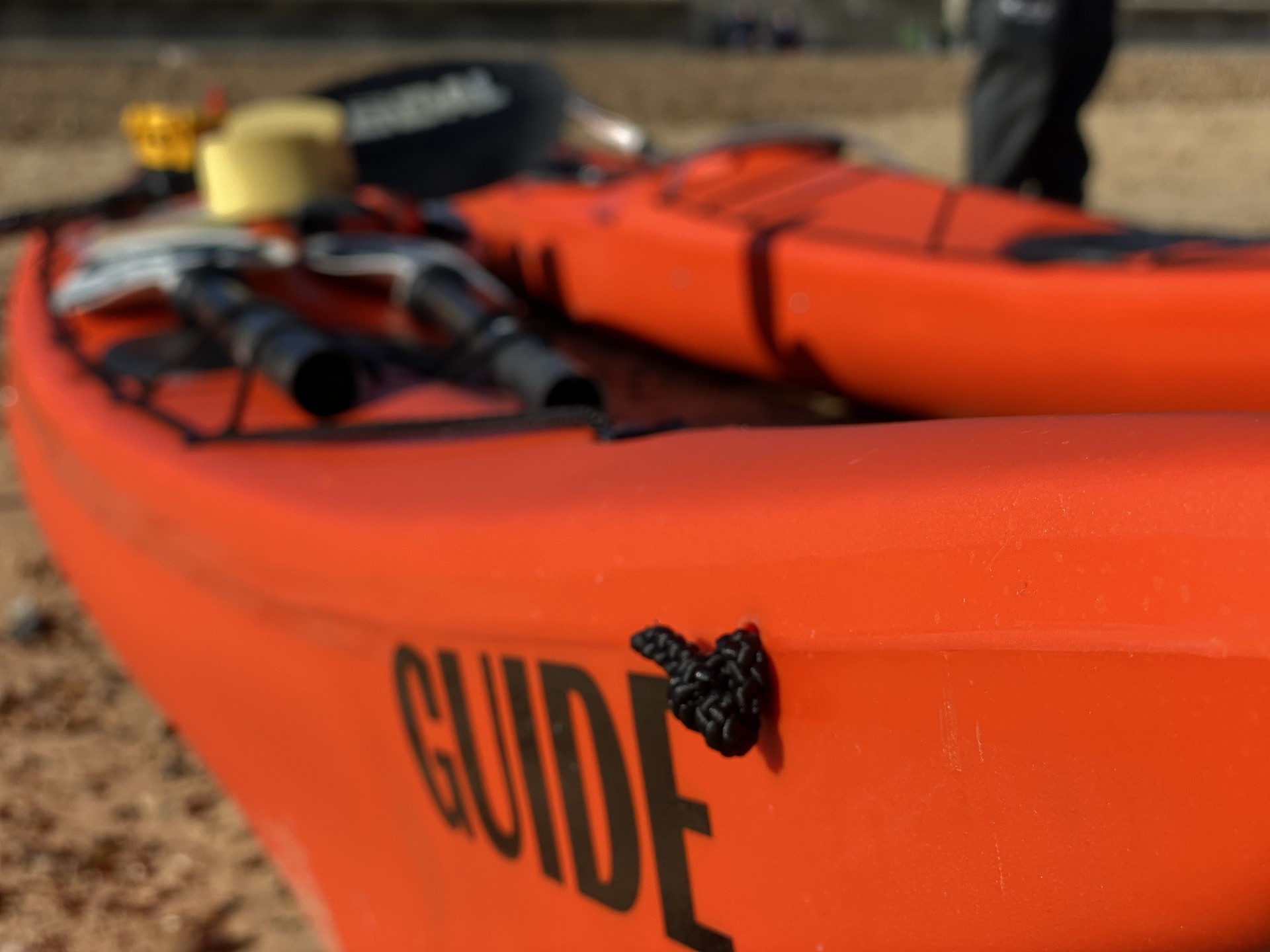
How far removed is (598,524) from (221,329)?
4.36 ft

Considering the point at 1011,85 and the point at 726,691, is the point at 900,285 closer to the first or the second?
the point at 1011,85

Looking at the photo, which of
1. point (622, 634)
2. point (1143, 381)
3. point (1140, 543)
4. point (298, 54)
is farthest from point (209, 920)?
point (298, 54)

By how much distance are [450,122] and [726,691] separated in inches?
123

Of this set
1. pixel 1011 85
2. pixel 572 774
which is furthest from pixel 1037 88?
pixel 572 774

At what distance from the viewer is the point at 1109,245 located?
8.45ft

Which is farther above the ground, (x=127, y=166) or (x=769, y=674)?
(x=769, y=674)

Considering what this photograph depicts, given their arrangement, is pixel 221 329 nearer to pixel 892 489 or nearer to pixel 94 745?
pixel 94 745

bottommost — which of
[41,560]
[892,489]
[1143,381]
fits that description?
[41,560]

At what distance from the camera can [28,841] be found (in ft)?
6.79

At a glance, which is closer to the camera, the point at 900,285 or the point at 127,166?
the point at 900,285

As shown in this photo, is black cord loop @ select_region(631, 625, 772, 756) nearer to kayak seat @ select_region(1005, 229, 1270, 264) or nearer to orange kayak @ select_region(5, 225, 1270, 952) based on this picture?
orange kayak @ select_region(5, 225, 1270, 952)

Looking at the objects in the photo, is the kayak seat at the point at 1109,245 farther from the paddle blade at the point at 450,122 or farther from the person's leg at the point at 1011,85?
the paddle blade at the point at 450,122

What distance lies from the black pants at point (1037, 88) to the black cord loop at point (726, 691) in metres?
3.20

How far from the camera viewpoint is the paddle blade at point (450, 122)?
12.0ft
